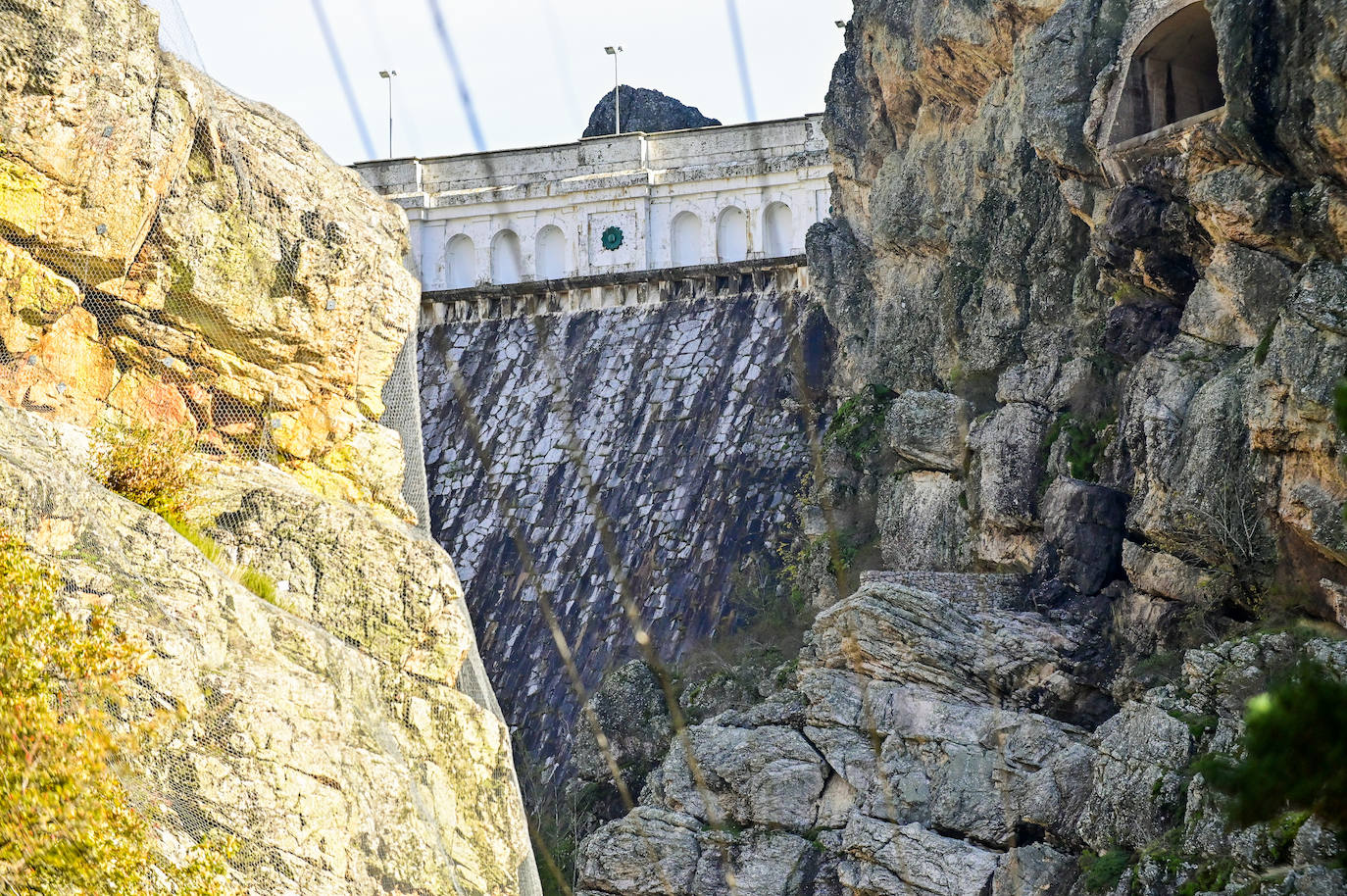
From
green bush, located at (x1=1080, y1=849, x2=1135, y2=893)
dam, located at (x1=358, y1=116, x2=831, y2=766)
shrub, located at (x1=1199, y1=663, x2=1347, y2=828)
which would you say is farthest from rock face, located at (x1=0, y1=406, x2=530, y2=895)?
dam, located at (x1=358, y1=116, x2=831, y2=766)

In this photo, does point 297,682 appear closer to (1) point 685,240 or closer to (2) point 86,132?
(2) point 86,132

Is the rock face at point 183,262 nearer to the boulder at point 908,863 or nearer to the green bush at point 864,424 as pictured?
the boulder at point 908,863

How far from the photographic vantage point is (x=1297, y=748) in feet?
32.3

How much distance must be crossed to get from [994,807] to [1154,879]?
4.62 m

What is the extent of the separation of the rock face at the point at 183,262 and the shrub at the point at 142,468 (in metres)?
0.78

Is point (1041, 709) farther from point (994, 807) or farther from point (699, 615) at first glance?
point (699, 615)

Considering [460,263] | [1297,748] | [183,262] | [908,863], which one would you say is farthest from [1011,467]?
[460,263]

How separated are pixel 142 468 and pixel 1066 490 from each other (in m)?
14.7

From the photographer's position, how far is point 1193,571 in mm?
24594

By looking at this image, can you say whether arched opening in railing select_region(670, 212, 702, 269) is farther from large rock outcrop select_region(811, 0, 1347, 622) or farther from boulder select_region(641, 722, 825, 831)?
boulder select_region(641, 722, 825, 831)

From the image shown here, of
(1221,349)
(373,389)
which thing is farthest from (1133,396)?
(373,389)

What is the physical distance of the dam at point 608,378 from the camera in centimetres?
3859

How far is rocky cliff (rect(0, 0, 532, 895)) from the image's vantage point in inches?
584

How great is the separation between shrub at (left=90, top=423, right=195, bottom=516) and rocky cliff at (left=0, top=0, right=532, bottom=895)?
91 millimetres
